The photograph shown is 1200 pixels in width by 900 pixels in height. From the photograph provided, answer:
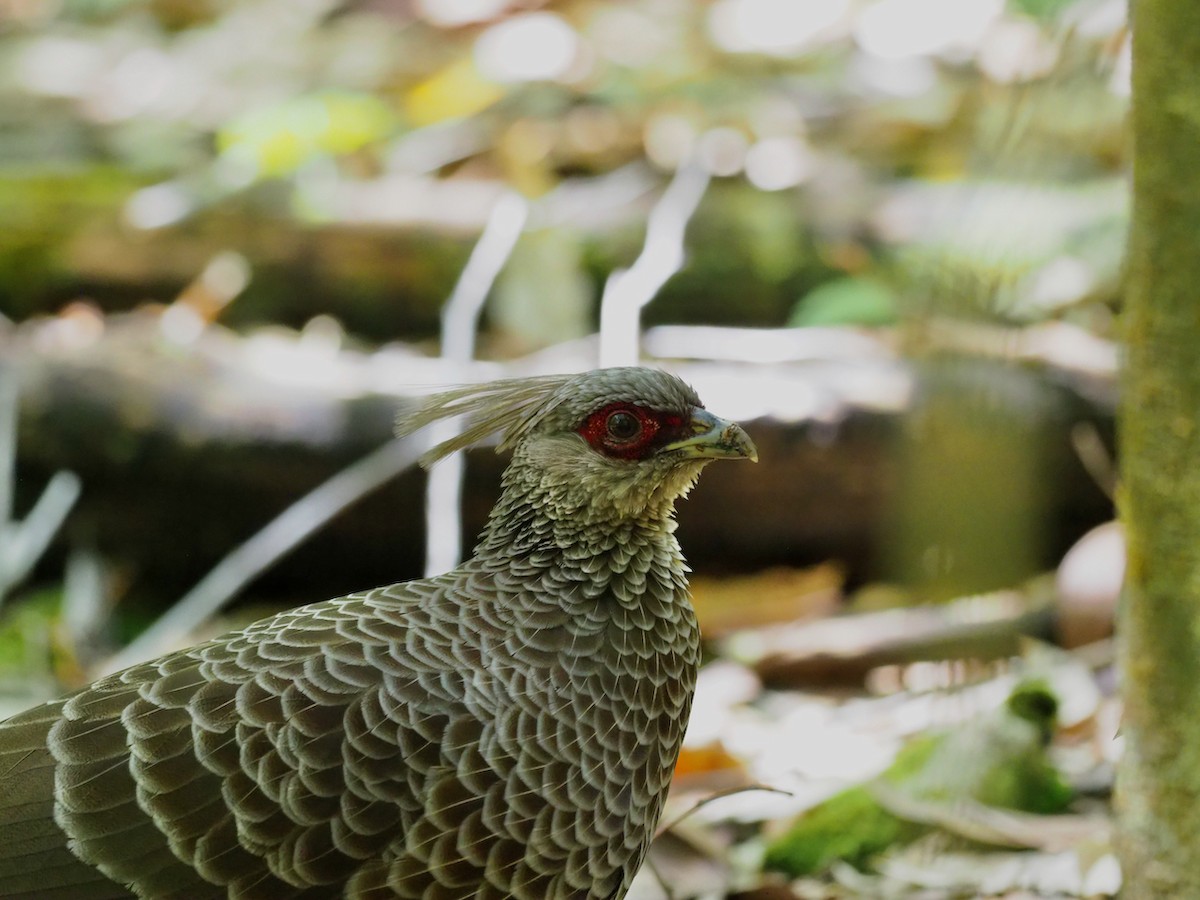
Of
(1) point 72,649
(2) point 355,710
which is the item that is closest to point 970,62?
(1) point 72,649

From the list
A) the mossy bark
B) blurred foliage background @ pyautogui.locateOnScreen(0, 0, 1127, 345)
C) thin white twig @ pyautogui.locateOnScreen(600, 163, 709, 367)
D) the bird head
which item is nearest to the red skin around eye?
the bird head

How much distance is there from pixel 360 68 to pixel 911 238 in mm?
3827

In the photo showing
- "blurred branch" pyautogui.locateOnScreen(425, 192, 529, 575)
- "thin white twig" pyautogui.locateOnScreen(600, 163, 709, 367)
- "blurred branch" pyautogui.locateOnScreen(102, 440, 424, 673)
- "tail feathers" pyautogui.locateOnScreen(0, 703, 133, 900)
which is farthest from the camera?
"blurred branch" pyautogui.locateOnScreen(102, 440, 424, 673)

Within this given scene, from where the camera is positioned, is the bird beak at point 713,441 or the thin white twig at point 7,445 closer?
the bird beak at point 713,441

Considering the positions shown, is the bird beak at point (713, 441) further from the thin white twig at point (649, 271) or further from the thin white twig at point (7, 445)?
the thin white twig at point (7, 445)

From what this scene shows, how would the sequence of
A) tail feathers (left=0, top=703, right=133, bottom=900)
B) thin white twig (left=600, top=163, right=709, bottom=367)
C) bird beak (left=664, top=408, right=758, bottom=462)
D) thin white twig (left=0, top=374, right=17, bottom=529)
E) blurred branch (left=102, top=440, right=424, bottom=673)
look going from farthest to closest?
thin white twig (left=0, top=374, right=17, bottom=529), blurred branch (left=102, top=440, right=424, bottom=673), thin white twig (left=600, top=163, right=709, bottom=367), bird beak (left=664, top=408, right=758, bottom=462), tail feathers (left=0, top=703, right=133, bottom=900)

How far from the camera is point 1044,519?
16.8 ft

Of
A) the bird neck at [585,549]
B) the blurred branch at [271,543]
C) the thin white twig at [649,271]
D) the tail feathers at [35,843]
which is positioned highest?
the thin white twig at [649,271]

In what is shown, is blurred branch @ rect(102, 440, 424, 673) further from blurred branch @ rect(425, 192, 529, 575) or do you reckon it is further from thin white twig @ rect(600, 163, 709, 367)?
thin white twig @ rect(600, 163, 709, 367)

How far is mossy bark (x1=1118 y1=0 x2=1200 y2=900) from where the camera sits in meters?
2.49

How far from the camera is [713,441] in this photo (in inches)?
111

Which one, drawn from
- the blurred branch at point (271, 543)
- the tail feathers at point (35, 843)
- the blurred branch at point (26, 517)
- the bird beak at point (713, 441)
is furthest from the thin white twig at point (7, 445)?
the bird beak at point (713, 441)

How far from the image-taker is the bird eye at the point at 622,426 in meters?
2.84

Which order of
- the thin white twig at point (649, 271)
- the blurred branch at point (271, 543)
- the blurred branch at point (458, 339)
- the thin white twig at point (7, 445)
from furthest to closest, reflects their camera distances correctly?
the thin white twig at point (7, 445)
the blurred branch at point (271, 543)
the thin white twig at point (649, 271)
the blurred branch at point (458, 339)
